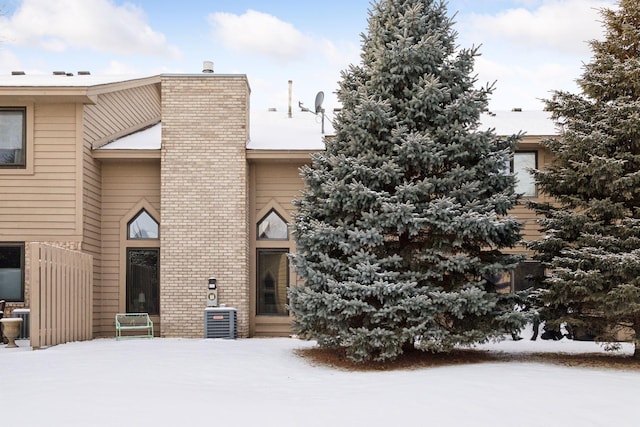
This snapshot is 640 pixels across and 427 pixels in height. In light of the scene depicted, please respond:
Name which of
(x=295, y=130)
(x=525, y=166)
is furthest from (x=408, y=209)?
(x=295, y=130)

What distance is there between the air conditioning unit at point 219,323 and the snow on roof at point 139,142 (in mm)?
3946

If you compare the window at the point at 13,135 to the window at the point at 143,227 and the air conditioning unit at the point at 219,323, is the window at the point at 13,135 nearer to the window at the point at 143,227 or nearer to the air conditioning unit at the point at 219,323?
the window at the point at 143,227

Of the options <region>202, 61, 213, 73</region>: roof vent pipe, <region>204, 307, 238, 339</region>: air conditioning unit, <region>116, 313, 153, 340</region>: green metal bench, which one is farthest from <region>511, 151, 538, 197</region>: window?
<region>116, 313, 153, 340</region>: green metal bench

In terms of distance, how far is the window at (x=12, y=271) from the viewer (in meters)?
14.8

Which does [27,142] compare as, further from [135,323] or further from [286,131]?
[286,131]

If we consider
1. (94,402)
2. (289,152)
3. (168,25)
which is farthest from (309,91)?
(94,402)

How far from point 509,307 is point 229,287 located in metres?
6.79

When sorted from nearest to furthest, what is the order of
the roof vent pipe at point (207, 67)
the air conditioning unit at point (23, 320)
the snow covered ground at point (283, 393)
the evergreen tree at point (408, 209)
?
1. the snow covered ground at point (283, 393)
2. the evergreen tree at point (408, 209)
3. the air conditioning unit at point (23, 320)
4. the roof vent pipe at point (207, 67)

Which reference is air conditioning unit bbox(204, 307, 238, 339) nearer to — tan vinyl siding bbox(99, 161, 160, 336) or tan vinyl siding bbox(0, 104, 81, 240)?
tan vinyl siding bbox(99, 161, 160, 336)

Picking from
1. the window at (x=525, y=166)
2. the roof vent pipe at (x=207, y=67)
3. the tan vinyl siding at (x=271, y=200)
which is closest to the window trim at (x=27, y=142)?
the roof vent pipe at (x=207, y=67)

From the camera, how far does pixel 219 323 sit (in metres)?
14.9

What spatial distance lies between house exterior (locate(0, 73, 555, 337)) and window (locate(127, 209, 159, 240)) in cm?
2

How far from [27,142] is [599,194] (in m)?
11.4

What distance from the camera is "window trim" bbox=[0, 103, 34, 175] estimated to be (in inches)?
583
